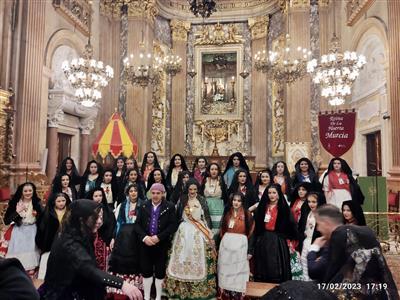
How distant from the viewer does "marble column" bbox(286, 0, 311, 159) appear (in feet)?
41.4

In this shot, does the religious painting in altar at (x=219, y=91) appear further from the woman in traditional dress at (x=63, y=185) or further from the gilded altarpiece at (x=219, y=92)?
the woman in traditional dress at (x=63, y=185)

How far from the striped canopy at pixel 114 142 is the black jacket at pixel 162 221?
6407 mm

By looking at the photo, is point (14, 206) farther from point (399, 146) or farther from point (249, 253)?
point (399, 146)

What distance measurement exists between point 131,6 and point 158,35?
1683 mm

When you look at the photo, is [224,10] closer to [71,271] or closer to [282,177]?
[282,177]

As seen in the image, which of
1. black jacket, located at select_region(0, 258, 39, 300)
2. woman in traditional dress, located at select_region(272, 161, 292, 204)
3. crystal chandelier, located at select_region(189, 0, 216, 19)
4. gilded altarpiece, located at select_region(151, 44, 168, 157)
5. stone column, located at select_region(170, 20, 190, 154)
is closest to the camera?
black jacket, located at select_region(0, 258, 39, 300)

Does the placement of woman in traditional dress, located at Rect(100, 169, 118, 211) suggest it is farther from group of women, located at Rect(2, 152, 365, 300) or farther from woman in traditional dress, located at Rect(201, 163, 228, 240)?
woman in traditional dress, located at Rect(201, 163, 228, 240)

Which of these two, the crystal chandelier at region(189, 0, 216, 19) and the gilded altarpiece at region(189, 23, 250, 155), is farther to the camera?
the gilded altarpiece at region(189, 23, 250, 155)

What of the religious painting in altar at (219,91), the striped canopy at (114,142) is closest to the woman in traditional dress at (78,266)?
the striped canopy at (114,142)

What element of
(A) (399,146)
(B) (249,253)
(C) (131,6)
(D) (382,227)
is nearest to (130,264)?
(B) (249,253)

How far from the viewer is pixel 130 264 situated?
4.43 meters

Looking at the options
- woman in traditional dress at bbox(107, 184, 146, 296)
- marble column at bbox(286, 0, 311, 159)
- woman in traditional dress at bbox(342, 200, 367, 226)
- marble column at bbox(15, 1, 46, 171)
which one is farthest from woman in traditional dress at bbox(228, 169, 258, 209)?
marble column at bbox(286, 0, 311, 159)

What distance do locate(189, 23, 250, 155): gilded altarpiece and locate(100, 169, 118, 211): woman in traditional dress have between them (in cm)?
932

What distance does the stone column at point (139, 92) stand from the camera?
44.5 feet
